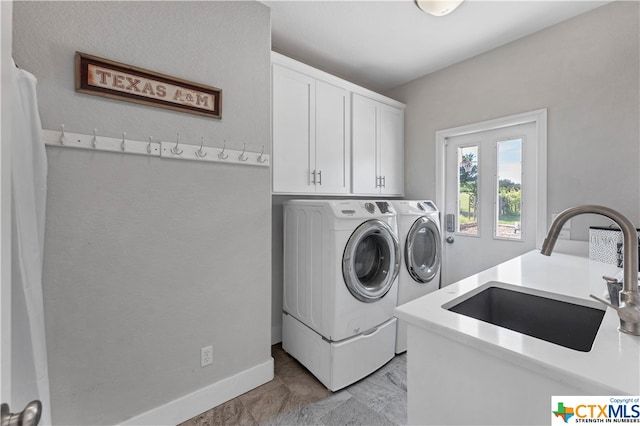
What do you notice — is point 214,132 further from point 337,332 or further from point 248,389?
point 248,389

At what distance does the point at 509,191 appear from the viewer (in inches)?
97.8

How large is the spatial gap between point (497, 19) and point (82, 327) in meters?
3.31

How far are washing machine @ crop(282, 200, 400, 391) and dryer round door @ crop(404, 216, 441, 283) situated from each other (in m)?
0.20

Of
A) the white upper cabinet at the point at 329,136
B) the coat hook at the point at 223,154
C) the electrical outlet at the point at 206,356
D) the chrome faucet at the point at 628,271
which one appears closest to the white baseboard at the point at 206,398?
the electrical outlet at the point at 206,356

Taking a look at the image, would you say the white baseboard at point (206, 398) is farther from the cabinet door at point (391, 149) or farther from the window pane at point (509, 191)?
the window pane at point (509, 191)

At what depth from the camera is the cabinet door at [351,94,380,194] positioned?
2625 millimetres

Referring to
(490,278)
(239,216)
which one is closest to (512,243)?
(490,278)

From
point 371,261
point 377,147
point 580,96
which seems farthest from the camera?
point 377,147

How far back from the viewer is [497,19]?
6.79ft

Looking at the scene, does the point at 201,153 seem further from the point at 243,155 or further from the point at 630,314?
the point at 630,314

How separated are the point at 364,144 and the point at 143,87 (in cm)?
188

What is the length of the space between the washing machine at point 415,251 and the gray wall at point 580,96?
93 cm

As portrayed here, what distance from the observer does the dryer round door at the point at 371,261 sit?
6.11 ft

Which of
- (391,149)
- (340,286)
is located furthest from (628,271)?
(391,149)
